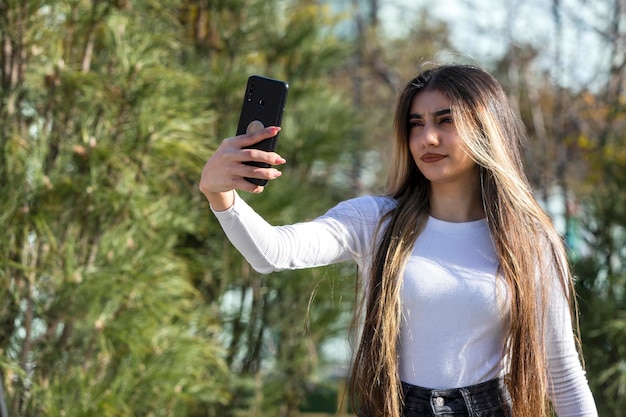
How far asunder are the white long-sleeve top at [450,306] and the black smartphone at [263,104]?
0.21 m

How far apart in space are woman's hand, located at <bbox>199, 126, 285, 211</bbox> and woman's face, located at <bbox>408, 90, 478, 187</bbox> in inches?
18.2

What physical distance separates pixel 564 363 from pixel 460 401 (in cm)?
26

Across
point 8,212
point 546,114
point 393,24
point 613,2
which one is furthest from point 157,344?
point 546,114

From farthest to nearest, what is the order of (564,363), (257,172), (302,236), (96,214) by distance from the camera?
1. (96,214)
2. (564,363)
3. (302,236)
4. (257,172)

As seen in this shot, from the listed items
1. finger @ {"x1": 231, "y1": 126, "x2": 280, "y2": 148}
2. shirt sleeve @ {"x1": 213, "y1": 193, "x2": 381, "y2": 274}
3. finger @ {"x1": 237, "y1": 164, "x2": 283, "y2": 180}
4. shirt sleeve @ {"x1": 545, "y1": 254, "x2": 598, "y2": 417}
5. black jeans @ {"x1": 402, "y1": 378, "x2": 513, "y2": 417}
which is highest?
finger @ {"x1": 231, "y1": 126, "x2": 280, "y2": 148}

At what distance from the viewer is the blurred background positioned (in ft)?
10.1

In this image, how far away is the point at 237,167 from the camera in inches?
56.5

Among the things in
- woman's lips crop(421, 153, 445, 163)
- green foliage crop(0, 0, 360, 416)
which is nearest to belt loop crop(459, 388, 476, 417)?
woman's lips crop(421, 153, 445, 163)

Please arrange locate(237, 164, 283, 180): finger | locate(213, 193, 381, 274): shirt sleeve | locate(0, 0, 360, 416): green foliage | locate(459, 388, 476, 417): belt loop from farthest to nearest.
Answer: locate(0, 0, 360, 416): green foliage, locate(459, 388, 476, 417): belt loop, locate(213, 193, 381, 274): shirt sleeve, locate(237, 164, 283, 180): finger

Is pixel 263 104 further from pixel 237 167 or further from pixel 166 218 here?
pixel 166 218

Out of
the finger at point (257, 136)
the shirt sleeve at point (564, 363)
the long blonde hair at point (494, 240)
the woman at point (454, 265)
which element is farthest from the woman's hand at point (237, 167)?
the shirt sleeve at point (564, 363)

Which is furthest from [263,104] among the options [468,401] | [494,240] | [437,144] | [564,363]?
[564,363]

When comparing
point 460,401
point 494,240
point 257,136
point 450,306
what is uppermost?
point 257,136

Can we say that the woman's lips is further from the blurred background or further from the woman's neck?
the blurred background
